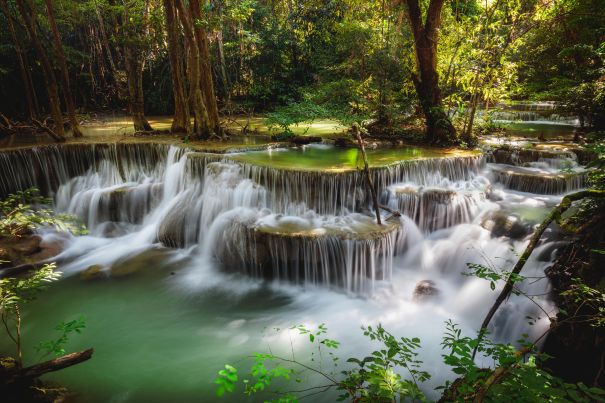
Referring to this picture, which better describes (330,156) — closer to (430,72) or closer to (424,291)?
(430,72)

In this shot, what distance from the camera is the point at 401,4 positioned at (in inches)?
461

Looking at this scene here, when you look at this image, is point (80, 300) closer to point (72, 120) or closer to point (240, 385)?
point (240, 385)

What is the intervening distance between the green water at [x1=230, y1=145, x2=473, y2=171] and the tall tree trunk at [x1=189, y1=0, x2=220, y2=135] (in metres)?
2.52

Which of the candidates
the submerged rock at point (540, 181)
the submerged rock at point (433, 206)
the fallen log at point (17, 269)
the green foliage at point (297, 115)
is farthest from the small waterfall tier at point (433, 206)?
the fallen log at point (17, 269)

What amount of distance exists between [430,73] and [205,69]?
6.73 m

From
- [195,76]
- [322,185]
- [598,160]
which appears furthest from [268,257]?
[195,76]

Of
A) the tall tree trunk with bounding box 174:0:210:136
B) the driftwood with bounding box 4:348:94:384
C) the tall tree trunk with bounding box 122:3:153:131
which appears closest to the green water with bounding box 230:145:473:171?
the tall tree trunk with bounding box 174:0:210:136

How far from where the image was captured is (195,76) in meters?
10.4

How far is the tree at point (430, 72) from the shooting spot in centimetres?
963

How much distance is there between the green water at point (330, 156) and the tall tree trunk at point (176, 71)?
4.31 meters

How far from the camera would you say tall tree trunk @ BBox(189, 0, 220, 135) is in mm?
9766

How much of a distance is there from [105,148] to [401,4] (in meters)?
10.7

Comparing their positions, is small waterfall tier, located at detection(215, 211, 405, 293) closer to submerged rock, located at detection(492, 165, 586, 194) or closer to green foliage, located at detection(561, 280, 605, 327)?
green foliage, located at detection(561, 280, 605, 327)

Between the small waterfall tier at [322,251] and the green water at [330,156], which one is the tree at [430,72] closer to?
the green water at [330,156]
